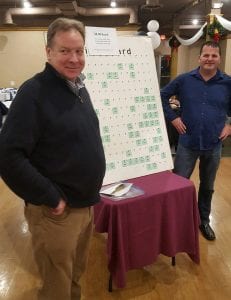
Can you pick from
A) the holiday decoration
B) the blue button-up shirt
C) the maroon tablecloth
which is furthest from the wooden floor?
the holiday decoration

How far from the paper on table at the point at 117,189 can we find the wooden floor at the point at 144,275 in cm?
67

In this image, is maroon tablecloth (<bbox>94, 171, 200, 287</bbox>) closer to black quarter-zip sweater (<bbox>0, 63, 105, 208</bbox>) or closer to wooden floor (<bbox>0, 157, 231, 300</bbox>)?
wooden floor (<bbox>0, 157, 231, 300</bbox>)

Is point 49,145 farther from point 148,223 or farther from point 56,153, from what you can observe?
point 148,223

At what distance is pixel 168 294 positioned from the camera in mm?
1894

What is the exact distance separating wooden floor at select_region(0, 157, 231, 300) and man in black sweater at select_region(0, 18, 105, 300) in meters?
0.63

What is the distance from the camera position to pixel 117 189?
1.82 metres

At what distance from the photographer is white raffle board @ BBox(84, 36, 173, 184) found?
188 centimetres

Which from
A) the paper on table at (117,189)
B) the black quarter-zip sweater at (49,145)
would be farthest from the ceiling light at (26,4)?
the black quarter-zip sweater at (49,145)

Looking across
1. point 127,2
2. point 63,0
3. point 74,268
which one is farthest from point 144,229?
point 127,2

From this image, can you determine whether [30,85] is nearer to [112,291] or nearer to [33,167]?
[33,167]

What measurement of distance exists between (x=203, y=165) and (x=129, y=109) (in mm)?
914

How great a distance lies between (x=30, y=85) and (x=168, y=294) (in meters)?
1.55

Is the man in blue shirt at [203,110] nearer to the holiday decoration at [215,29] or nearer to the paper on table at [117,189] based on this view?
the paper on table at [117,189]

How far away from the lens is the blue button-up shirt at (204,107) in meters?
2.24
